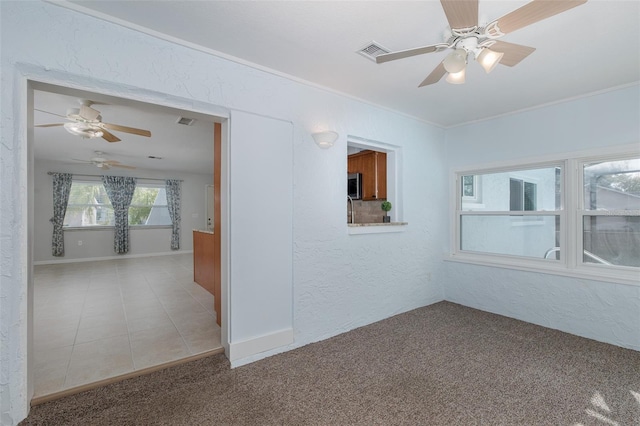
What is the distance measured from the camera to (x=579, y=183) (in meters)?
3.04

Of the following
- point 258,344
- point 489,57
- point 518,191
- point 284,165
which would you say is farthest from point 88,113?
point 518,191

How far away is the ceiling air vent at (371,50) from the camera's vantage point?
2094 millimetres

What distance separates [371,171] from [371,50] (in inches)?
90.5

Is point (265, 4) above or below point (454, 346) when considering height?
above

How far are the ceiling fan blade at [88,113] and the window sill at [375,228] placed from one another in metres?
2.96

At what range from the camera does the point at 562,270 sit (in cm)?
Answer: 307

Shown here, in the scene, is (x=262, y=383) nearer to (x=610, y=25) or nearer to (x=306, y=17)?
(x=306, y=17)

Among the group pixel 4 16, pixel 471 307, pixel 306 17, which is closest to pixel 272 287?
pixel 306 17

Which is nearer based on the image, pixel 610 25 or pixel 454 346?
pixel 610 25

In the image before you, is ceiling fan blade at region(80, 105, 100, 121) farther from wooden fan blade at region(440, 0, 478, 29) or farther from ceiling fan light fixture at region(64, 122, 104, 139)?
wooden fan blade at region(440, 0, 478, 29)

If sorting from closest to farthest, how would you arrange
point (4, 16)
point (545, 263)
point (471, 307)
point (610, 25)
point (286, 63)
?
point (4, 16)
point (610, 25)
point (286, 63)
point (545, 263)
point (471, 307)

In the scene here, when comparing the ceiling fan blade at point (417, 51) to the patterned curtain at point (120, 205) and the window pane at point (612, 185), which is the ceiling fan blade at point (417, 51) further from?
the patterned curtain at point (120, 205)

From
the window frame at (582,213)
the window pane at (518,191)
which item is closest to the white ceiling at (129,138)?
the window pane at (518,191)

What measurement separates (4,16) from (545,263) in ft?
16.4
